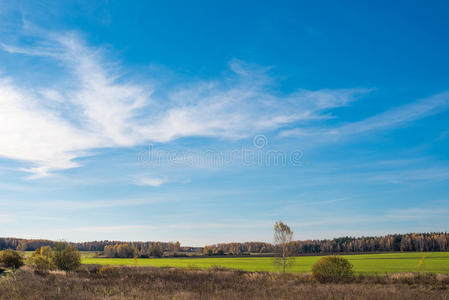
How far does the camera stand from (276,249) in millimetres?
48406

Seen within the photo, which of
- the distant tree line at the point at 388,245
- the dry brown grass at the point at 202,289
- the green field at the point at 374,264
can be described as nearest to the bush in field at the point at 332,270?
the dry brown grass at the point at 202,289

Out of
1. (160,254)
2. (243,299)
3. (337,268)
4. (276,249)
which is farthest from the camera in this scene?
(160,254)

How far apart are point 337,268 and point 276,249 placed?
42.6 ft

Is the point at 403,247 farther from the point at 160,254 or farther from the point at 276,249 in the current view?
the point at 276,249

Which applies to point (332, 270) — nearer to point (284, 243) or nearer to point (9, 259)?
point (284, 243)

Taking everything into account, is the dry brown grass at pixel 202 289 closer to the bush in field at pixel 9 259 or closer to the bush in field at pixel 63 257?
the bush in field at pixel 63 257

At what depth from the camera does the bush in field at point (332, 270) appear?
3616 cm

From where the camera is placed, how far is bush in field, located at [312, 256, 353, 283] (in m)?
36.2

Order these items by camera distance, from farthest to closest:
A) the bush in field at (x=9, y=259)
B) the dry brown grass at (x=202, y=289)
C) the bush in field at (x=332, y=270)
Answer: the bush in field at (x=9, y=259)
the bush in field at (x=332, y=270)
the dry brown grass at (x=202, y=289)

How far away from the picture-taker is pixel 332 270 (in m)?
36.2

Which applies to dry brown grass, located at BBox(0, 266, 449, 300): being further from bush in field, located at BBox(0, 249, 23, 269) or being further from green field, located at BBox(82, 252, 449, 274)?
bush in field, located at BBox(0, 249, 23, 269)

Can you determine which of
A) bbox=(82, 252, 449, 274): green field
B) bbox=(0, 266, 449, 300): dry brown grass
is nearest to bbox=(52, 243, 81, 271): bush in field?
bbox=(0, 266, 449, 300): dry brown grass

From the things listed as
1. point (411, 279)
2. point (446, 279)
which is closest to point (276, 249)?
point (411, 279)

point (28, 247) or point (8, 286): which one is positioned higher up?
point (8, 286)
